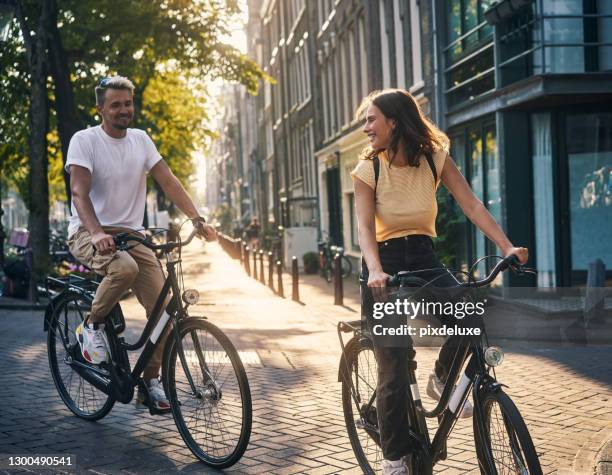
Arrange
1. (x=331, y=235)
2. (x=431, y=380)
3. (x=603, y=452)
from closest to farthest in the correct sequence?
(x=431, y=380)
(x=603, y=452)
(x=331, y=235)

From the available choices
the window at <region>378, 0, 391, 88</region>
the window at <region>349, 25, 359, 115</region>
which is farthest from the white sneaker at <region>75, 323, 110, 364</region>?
the window at <region>349, 25, 359, 115</region>

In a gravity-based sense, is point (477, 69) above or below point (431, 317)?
above

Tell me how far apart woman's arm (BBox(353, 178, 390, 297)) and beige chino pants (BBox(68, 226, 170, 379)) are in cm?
161

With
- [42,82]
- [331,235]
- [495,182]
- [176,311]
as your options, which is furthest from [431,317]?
[331,235]

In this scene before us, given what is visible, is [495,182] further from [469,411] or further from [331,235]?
[331,235]

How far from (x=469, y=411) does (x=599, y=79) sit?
9480 millimetres

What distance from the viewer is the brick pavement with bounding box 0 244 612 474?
4531 mm

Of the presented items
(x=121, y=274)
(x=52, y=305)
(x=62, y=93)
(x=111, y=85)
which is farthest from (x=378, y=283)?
(x=62, y=93)

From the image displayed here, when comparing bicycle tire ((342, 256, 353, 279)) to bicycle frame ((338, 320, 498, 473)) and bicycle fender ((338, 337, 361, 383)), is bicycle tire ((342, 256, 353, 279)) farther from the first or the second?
bicycle frame ((338, 320, 498, 473))

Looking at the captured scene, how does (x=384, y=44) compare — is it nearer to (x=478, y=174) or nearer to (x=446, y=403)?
(x=478, y=174)

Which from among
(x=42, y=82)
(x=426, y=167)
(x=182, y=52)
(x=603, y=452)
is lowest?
(x=603, y=452)

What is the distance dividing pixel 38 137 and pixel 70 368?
11985mm

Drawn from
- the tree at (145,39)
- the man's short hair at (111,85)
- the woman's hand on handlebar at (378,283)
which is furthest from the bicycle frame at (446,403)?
the tree at (145,39)

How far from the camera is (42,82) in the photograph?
16969 millimetres
